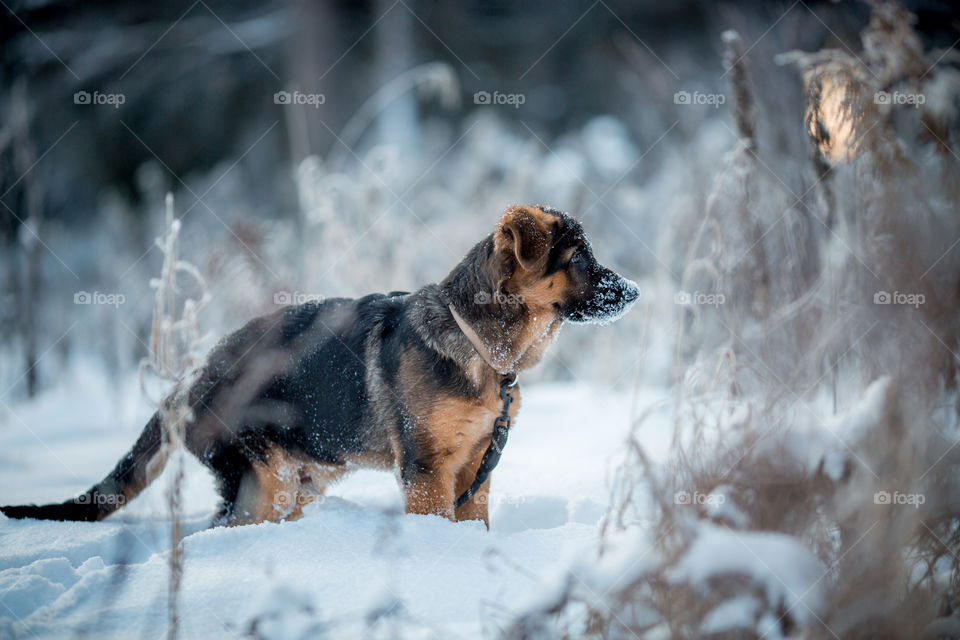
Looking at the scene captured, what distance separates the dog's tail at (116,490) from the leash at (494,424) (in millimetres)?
1635

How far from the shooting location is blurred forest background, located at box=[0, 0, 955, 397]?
623 centimetres

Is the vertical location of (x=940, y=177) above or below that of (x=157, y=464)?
above

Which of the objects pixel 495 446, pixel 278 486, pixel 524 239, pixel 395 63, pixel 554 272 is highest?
pixel 395 63

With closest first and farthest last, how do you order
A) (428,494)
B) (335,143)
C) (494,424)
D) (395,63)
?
(428,494) → (494,424) → (395,63) → (335,143)

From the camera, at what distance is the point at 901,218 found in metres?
2.51

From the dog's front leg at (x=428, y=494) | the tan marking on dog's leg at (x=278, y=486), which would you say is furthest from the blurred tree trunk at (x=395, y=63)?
the dog's front leg at (x=428, y=494)

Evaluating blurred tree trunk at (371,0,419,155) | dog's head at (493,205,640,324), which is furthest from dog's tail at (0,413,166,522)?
blurred tree trunk at (371,0,419,155)

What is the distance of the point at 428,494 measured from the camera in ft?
9.86

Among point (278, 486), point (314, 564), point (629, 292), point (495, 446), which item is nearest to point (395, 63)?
point (629, 292)

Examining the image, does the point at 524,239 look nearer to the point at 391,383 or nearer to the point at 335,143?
the point at 391,383

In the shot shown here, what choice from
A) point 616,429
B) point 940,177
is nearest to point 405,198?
point 616,429

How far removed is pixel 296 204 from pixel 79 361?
5809mm

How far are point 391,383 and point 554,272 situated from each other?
1056 millimetres

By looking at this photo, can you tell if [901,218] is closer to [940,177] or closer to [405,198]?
[940,177]
